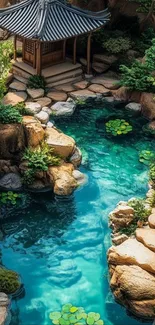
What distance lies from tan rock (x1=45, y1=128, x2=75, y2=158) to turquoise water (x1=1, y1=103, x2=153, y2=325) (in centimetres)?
116

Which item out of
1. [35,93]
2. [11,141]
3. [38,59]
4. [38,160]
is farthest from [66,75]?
[38,160]

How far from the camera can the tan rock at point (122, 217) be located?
1903cm

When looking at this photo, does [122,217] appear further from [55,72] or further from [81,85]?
[55,72]

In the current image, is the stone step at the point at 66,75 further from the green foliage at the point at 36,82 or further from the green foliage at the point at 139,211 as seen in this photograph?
the green foliage at the point at 139,211

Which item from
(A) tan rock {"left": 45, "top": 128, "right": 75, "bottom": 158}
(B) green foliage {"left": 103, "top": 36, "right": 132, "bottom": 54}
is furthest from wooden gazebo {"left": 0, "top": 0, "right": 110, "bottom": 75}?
(A) tan rock {"left": 45, "top": 128, "right": 75, "bottom": 158}

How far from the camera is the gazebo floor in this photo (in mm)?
28766

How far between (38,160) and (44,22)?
9316mm

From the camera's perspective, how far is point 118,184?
22281 mm

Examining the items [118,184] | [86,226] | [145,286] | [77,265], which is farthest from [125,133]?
[145,286]

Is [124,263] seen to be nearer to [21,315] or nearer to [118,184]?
[21,315]

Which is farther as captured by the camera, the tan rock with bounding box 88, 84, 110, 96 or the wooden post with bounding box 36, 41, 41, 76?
the tan rock with bounding box 88, 84, 110, 96

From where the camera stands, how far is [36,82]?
27891 millimetres

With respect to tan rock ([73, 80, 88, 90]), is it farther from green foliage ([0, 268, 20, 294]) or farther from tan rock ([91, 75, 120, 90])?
green foliage ([0, 268, 20, 294])

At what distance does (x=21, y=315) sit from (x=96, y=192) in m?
7.16
